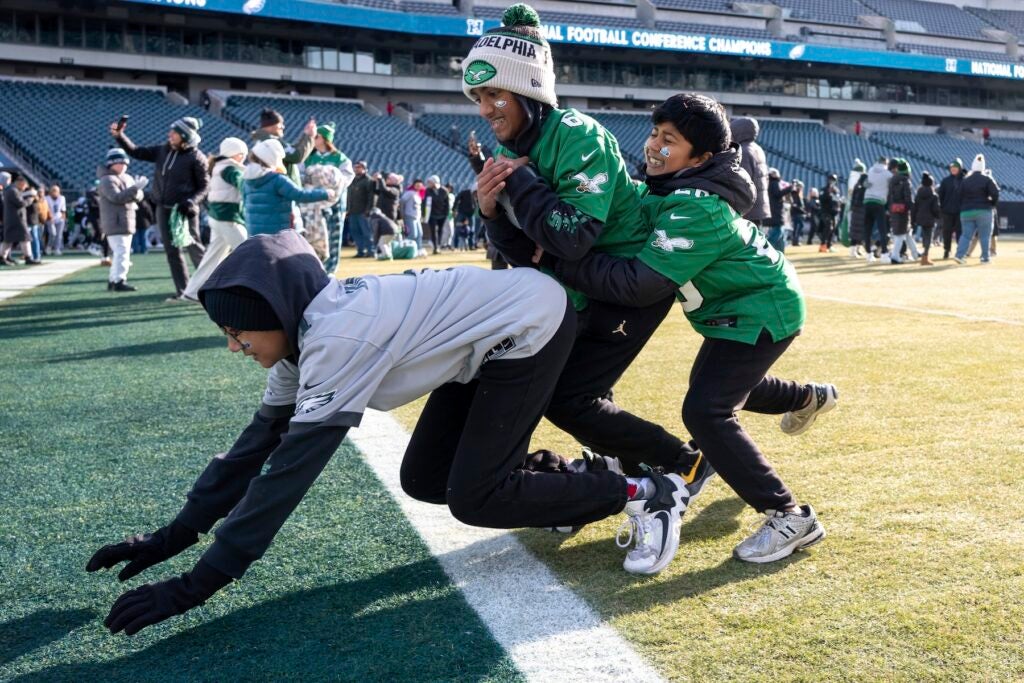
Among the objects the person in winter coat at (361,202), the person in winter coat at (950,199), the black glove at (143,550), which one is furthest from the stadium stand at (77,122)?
the black glove at (143,550)

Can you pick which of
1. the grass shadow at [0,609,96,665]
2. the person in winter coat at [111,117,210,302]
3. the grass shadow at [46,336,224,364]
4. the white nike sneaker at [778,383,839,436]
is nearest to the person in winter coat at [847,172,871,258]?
the person in winter coat at [111,117,210,302]

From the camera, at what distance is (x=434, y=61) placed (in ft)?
146

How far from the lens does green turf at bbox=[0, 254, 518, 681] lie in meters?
2.28

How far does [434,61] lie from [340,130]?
962 centimetres

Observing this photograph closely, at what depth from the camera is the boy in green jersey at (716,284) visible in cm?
281

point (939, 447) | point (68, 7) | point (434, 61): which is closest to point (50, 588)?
point (939, 447)

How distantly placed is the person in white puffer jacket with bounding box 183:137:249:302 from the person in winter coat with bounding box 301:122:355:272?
0.99 metres

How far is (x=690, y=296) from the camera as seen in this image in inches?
118

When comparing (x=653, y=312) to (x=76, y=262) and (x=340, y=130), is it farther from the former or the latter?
(x=340, y=130)

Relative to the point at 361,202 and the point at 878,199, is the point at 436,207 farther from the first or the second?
the point at 878,199

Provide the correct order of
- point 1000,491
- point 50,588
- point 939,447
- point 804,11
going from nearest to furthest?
point 50,588
point 1000,491
point 939,447
point 804,11

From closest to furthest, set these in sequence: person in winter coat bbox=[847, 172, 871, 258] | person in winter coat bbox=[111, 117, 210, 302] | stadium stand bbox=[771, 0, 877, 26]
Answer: person in winter coat bbox=[111, 117, 210, 302], person in winter coat bbox=[847, 172, 871, 258], stadium stand bbox=[771, 0, 877, 26]

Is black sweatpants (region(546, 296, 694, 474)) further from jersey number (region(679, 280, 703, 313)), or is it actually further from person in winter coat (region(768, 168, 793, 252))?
person in winter coat (region(768, 168, 793, 252))

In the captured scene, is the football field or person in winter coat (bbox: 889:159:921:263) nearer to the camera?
the football field
